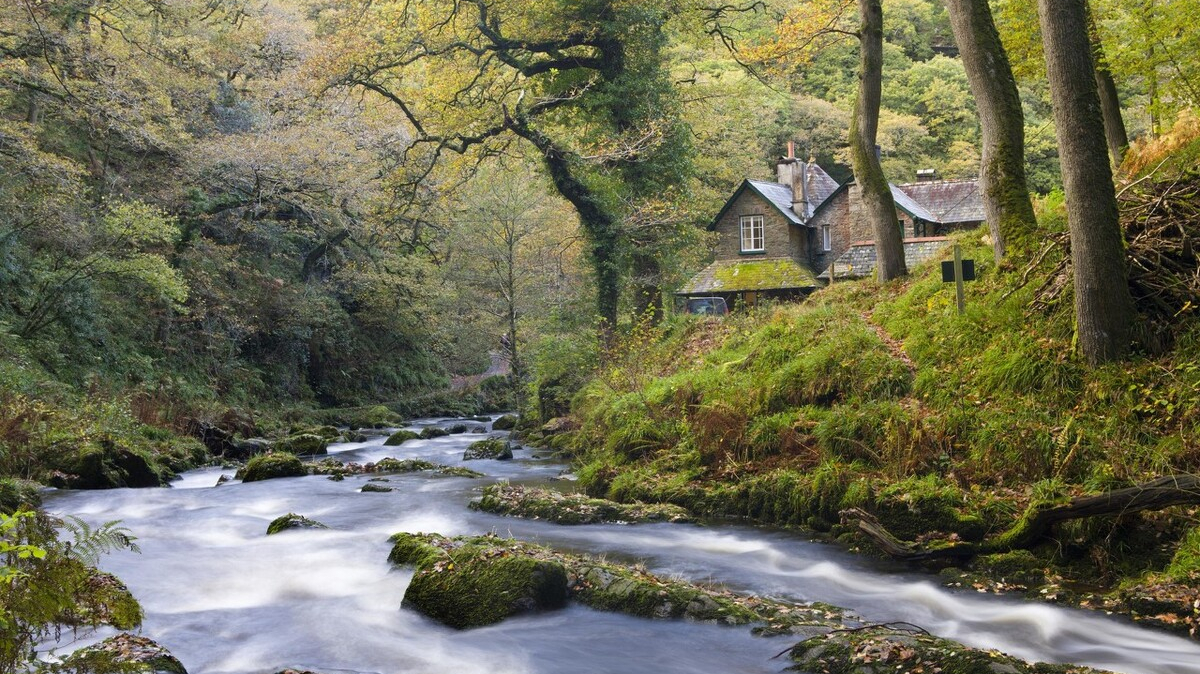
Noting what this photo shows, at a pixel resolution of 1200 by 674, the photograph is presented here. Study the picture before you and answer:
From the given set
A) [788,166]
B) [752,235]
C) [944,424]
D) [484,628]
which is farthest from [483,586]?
[788,166]

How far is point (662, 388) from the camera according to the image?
53.8ft

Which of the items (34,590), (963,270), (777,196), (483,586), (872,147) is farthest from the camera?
(777,196)

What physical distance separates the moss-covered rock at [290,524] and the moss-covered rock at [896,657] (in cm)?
722

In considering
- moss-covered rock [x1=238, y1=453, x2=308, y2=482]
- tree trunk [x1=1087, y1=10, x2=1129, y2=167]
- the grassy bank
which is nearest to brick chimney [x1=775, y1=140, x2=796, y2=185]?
tree trunk [x1=1087, y1=10, x2=1129, y2=167]

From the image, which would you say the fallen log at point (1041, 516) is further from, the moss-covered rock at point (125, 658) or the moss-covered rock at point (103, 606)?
the moss-covered rock at point (103, 606)

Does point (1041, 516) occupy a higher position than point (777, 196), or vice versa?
point (777, 196)

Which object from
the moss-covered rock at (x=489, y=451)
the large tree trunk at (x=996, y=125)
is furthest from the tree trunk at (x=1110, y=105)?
the moss-covered rock at (x=489, y=451)

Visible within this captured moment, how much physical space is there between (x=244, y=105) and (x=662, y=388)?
73.0 ft

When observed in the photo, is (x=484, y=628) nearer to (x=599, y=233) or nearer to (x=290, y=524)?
(x=290, y=524)

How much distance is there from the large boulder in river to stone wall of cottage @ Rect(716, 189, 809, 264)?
32.8 meters

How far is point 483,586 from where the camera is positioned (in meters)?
8.07

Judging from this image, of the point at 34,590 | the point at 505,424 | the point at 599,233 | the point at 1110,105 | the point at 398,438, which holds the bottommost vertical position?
the point at 505,424

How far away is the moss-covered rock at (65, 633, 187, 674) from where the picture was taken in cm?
568

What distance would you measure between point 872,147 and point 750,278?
1864 cm
